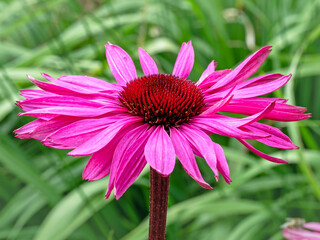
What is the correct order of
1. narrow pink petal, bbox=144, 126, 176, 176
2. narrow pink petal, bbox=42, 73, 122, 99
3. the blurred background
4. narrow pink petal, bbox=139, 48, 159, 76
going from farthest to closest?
the blurred background → narrow pink petal, bbox=139, 48, 159, 76 → narrow pink petal, bbox=42, 73, 122, 99 → narrow pink petal, bbox=144, 126, 176, 176

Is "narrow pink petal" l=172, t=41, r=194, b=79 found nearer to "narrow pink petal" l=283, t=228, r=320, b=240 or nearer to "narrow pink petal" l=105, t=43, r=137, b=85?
"narrow pink petal" l=105, t=43, r=137, b=85

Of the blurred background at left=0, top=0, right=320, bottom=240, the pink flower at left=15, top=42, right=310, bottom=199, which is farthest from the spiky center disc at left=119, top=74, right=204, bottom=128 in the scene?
the blurred background at left=0, top=0, right=320, bottom=240

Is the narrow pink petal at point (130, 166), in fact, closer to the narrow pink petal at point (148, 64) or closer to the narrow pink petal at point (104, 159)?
the narrow pink petal at point (104, 159)

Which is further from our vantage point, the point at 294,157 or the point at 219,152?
the point at 294,157

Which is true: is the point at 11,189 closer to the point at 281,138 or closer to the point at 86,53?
the point at 86,53

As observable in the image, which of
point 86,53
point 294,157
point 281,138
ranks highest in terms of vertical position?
point 86,53

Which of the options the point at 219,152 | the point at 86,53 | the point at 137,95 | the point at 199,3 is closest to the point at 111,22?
the point at 86,53

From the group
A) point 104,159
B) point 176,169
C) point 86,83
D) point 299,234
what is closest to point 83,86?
point 86,83
